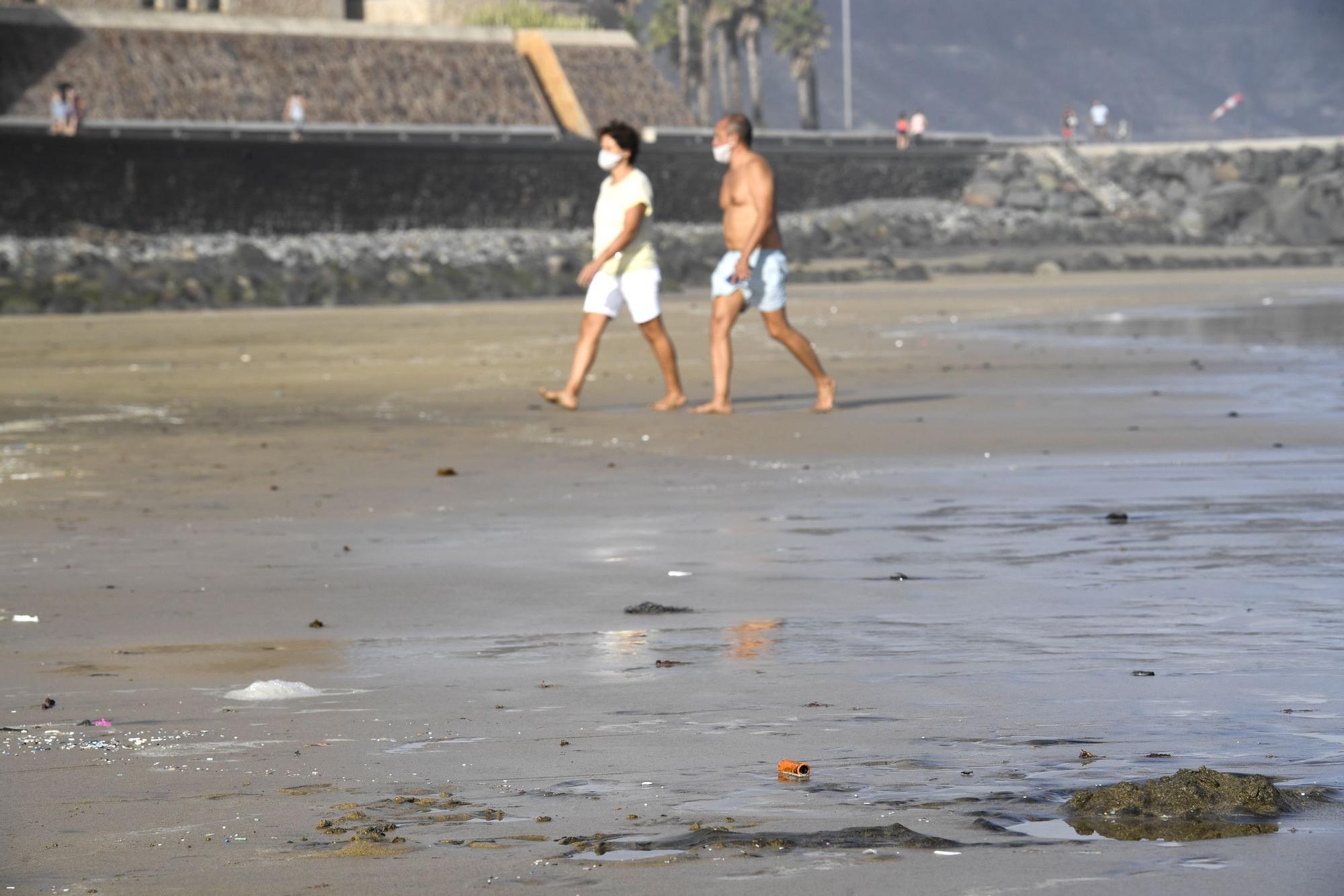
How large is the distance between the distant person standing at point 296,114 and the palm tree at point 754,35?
36.8m

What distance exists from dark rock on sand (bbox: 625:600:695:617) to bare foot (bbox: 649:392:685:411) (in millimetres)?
7502

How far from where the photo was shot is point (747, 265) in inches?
535

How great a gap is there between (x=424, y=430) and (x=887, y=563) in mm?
6103

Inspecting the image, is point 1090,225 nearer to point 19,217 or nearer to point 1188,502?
point 19,217

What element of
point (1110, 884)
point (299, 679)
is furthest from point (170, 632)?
point (1110, 884)

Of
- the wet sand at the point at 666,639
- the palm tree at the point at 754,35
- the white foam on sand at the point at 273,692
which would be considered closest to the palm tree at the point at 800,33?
the palm tree at the point at 754,35

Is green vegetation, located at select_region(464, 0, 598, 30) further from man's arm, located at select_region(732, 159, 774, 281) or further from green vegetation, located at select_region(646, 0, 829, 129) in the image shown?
man's arm, located at select_region(732, 159, 774, 281)

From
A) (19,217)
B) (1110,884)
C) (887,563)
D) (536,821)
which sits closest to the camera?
(1110,884)

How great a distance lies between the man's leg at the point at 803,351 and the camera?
45.0 feet

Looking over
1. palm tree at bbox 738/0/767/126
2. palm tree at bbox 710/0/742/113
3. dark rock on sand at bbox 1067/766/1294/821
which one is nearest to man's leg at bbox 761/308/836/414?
dark rock on sand at bbox 1067/766/1294/821

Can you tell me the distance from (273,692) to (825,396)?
345 inches

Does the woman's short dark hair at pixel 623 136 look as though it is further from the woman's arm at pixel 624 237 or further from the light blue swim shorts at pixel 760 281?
the light blue swim shorts at pixel 760 281

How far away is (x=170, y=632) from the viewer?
652 cm

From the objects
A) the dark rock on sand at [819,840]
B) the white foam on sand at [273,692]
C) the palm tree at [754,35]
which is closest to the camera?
the dark rock on sand at [819,840]
